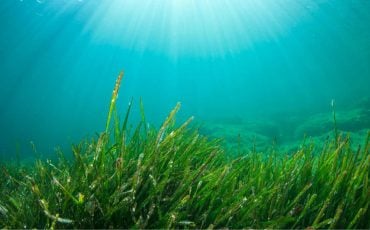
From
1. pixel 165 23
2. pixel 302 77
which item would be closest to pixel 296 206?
pixel 165 23

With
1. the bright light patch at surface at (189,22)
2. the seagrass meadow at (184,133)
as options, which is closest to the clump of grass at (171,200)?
the seagrass meadow at (184,133)

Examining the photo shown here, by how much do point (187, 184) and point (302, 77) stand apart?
539 ft

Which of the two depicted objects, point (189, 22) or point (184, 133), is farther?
point (189, 22)

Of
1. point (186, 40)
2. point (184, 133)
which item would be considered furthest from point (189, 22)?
point (184, 133)

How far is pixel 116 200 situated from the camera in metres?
1.89

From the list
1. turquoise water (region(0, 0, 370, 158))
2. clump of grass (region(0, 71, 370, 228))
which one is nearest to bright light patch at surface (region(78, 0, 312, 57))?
turquoise water (region(0, 0, 370, 158))

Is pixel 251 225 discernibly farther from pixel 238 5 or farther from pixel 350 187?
pixel 238 5

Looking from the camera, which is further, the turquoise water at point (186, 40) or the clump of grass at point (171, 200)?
the turquoise water at point (186, 40)

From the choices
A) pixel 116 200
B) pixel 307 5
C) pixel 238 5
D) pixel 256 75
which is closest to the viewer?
pixel 116 200

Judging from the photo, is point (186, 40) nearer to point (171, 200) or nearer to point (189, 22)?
point (189, 22)

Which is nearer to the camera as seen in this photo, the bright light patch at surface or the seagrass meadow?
the seagrass meadow

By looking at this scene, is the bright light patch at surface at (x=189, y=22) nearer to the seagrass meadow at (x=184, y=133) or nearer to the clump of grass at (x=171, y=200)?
the seagrass meadow at (x=184, y=133)

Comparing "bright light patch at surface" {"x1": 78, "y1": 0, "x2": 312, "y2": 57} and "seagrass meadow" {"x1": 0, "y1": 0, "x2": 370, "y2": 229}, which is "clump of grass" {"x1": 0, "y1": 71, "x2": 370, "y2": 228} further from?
"bright light patch at surface" {"x1": 78, "y1": 0, "x2": 312, "y2": 57}

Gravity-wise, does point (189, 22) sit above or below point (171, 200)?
below
